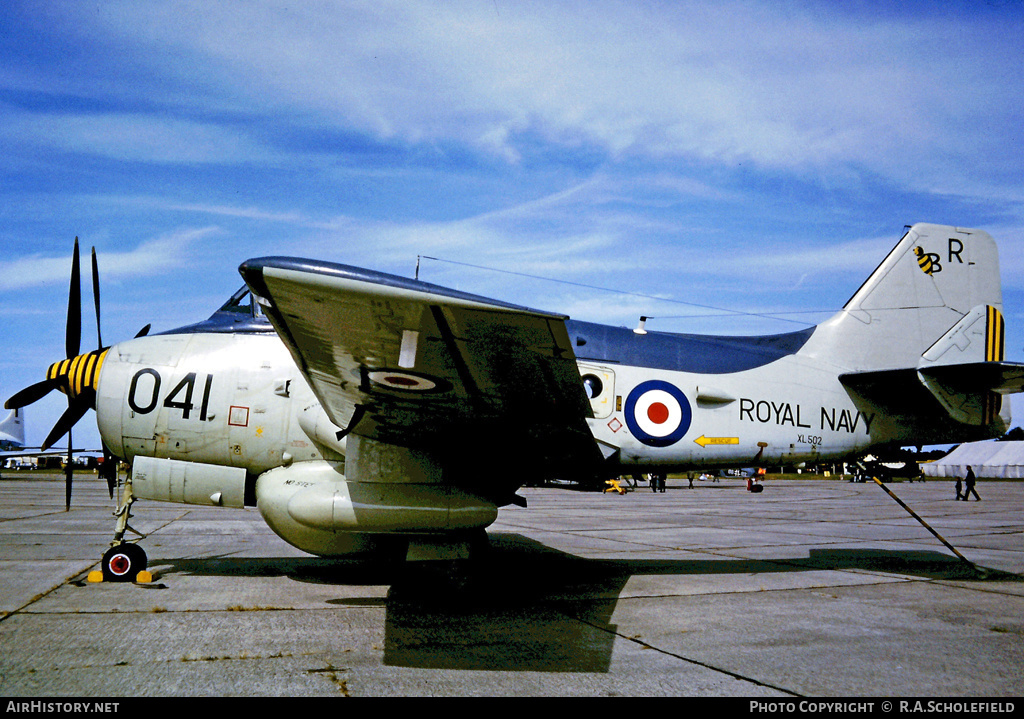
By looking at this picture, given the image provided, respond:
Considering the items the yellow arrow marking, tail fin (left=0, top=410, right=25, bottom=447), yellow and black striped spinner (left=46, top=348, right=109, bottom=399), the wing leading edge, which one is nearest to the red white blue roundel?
the yellow arrow marking

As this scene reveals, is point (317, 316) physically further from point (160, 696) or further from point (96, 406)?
point (96, 406)

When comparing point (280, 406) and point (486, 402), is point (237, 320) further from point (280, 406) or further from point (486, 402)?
point (486, 402)

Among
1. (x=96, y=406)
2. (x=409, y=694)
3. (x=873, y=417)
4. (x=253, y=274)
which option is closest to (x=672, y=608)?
(x=409, y=694)

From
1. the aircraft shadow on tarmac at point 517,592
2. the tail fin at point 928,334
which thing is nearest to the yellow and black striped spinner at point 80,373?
the aircraft shadow on tarmac at point 517,592

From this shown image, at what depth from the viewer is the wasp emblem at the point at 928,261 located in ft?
29.0

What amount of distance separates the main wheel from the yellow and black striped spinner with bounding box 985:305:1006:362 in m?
9.92

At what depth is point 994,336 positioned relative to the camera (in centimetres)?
867

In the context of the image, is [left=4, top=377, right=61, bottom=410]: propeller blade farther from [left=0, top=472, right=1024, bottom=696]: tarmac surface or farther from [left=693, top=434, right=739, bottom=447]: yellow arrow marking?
[left=693, top=434, right=739, bottom=447]: yellow arrow marking

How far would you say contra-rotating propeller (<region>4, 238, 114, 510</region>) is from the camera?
7.62m

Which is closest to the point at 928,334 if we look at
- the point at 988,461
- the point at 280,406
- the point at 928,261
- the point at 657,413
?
the point at 928,261

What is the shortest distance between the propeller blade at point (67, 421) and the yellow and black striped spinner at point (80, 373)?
0.17m

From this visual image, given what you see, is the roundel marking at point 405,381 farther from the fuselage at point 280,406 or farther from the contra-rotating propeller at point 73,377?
the contra-rotating propeller at point 73,377

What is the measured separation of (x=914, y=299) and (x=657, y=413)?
3909 millimetres
